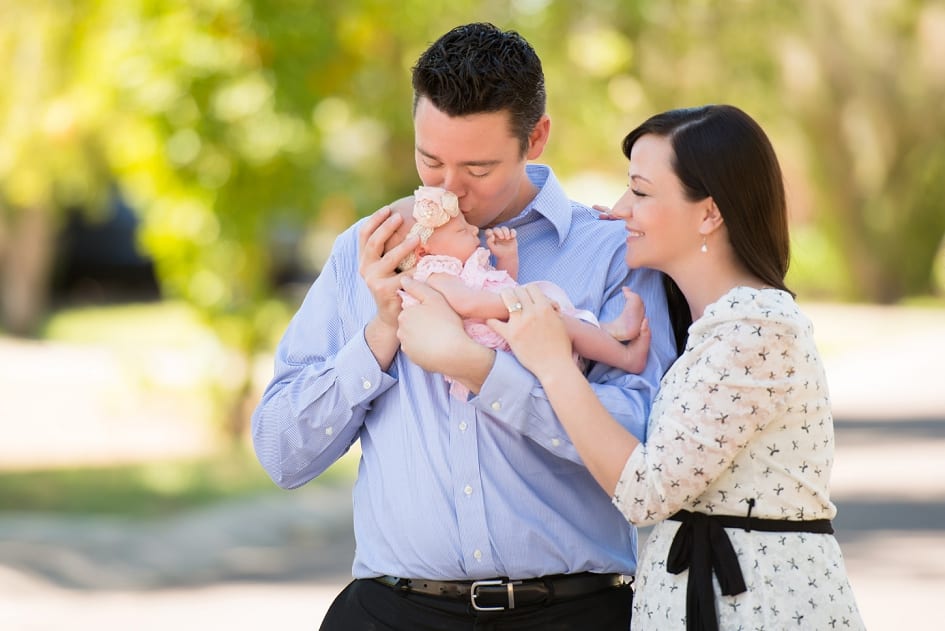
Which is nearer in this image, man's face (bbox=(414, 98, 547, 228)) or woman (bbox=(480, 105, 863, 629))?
woman (bbox=(480, 105, 863, 629))

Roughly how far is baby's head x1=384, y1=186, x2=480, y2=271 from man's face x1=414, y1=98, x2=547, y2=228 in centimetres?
4

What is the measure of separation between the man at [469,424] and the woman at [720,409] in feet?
0.37

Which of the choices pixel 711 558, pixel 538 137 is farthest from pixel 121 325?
pixel 711 558

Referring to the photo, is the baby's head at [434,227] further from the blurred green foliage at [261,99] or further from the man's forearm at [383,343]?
the blurred green foliage at [261,99]

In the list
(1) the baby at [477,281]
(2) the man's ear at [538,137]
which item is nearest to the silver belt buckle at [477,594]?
(1) the baby at [477,281]

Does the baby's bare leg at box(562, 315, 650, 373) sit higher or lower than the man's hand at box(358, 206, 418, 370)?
lower

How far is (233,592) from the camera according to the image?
8.44m

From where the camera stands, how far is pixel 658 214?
3.01 m

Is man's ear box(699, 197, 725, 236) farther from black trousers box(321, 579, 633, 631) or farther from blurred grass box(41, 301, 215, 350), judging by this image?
blurred grass box(41, 301, 215, 350)

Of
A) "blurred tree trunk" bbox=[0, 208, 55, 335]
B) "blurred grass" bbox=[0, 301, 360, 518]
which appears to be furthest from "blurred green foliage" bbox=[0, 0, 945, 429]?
"blurred tree trunk" bbox=[0, 208, 55, 335]

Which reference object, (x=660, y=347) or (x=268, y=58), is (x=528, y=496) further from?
(x=268, y=58)

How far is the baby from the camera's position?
3.06m

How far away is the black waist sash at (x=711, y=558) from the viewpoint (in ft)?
9.46

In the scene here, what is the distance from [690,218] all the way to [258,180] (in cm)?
909
